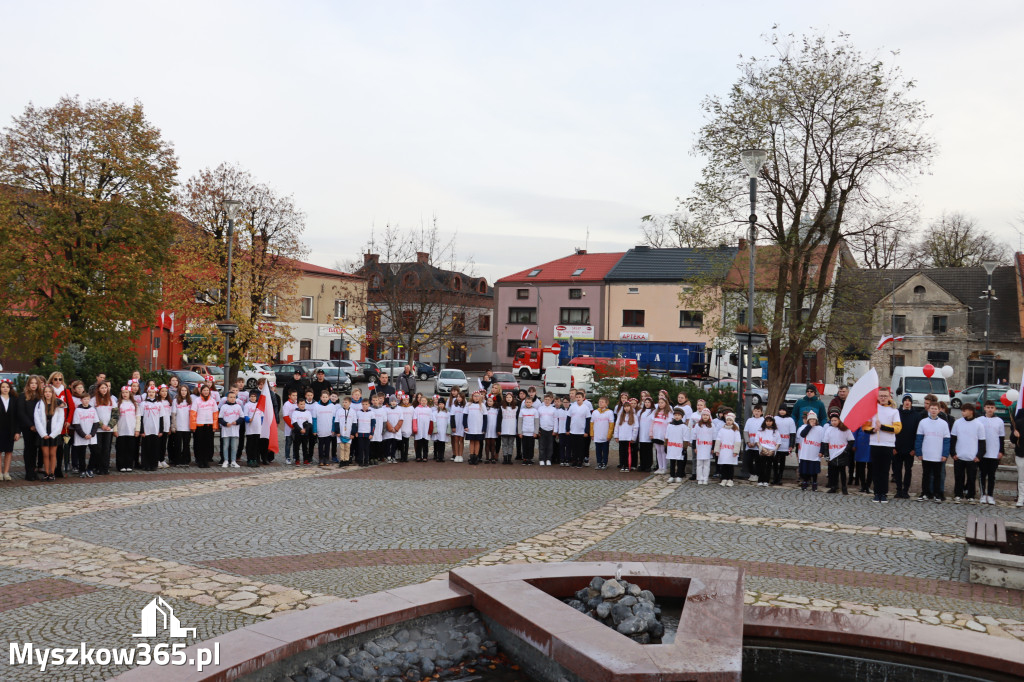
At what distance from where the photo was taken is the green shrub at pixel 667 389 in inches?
759

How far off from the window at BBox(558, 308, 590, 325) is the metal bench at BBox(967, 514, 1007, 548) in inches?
2012

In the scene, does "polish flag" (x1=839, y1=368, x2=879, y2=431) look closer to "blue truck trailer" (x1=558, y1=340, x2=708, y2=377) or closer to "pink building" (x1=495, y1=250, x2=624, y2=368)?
"blue truck trailer" (x1=558, y1=340, x2=708, y2=377)

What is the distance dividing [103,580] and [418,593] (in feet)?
10.9

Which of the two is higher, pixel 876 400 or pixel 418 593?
pixel 876 400

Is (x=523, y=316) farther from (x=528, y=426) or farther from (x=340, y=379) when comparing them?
(x=528, y=426)

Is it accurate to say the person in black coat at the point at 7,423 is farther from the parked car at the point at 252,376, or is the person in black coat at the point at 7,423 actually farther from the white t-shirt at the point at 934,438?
the white t-shirt at the point at 934,438

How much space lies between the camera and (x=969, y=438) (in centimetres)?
1342

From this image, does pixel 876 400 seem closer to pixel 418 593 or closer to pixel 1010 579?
pixel 1010 579

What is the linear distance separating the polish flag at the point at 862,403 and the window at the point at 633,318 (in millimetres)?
44311

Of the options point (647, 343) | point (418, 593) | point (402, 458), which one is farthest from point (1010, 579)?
point (647, 343)

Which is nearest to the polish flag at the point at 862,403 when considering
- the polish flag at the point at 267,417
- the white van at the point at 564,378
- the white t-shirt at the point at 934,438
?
the white t-shirt at the point at 934,438

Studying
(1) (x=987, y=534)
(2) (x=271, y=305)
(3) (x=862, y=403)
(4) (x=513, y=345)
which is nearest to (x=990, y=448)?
(3) (x=862, y=403)

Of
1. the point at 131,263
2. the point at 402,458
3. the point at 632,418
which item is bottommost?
the point at 402,458

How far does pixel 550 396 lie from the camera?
17.7 m
